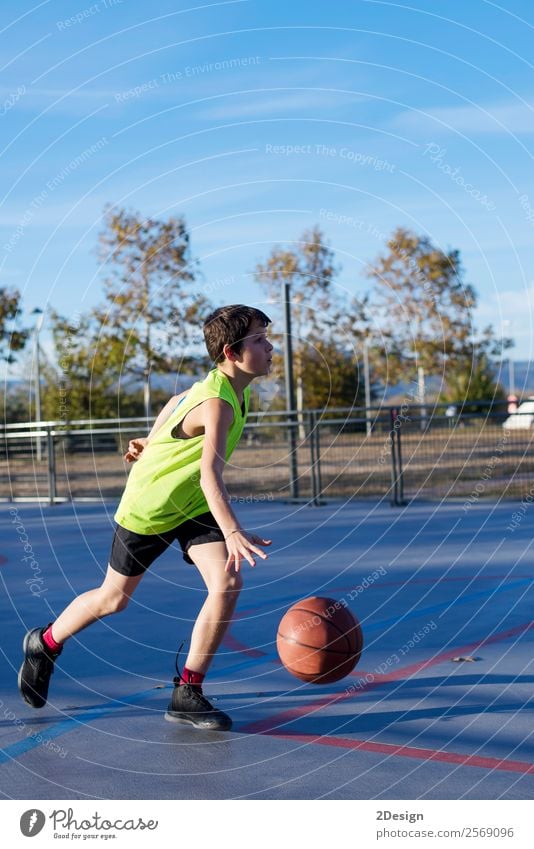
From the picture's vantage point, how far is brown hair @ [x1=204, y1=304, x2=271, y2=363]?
4977mm

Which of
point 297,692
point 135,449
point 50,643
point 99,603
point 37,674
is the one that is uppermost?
point 135,449

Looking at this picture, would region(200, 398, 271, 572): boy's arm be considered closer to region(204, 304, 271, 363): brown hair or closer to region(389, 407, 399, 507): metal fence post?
region(204, 304, 271, 363): brown hair

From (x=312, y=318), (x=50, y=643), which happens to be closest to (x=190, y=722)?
(x=50, y=643)

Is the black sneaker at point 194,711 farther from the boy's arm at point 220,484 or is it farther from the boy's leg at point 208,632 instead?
the boy's arm at point 220,484

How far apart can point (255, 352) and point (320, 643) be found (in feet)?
4.50

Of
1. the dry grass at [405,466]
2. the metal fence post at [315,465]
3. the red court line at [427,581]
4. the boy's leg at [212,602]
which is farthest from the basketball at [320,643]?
the dry grass at [405,466]

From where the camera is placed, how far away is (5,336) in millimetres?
30672

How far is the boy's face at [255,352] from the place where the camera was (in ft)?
→ 16.3

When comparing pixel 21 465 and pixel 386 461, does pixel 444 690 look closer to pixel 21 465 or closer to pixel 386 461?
pixel 386 461

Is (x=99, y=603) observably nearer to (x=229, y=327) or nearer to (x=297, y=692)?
(x=297, y=692)

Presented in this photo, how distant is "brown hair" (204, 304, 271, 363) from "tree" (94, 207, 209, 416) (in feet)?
39.7

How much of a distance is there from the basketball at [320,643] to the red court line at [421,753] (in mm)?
418

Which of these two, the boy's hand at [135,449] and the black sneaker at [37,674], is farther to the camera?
the boy's hand at [135,449]

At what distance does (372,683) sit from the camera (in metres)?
5.45
